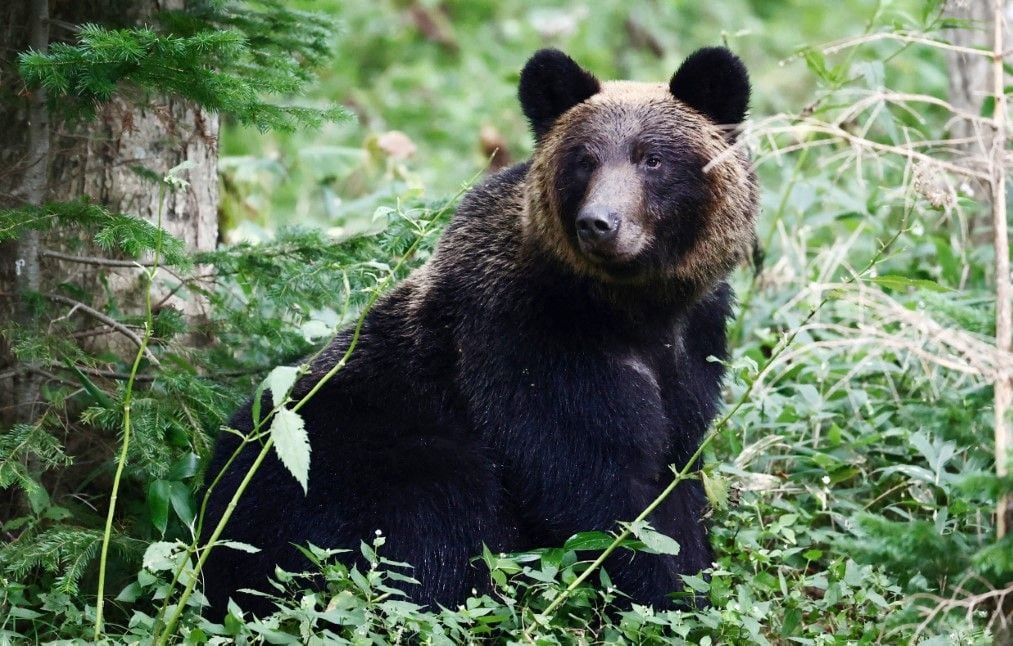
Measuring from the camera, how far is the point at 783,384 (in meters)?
6.90

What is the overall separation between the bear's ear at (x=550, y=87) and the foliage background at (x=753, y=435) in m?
0.82

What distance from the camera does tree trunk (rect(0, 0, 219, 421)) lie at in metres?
5.30

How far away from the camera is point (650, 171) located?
5.44m

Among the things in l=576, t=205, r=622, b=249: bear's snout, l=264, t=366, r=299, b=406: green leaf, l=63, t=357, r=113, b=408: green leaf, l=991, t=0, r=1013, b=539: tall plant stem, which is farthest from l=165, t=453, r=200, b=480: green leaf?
l=991, t=0, r=1013, b=539: tall plant stem

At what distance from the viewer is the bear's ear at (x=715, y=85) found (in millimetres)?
5465

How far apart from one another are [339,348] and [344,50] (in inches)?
426

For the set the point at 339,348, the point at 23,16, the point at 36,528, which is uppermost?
the point at 23,16

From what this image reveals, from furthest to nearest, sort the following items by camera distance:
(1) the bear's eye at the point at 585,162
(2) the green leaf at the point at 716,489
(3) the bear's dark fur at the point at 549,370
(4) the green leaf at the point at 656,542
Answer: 1. (1) the bear's eye at the point at 585,162
2. (3) the bear's dark fur at the point at 549,370
3. (2) the green leaf at the point at 716,489
4. (4) the green leaf at the point at 656,542

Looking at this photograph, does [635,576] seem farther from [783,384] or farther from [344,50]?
[344,50]

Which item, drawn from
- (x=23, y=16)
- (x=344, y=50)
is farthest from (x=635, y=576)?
(x=344, y=50)

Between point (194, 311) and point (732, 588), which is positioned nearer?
point (732, 588)

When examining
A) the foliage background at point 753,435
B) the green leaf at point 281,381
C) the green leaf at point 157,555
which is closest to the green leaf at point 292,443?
the green leaf at point 281,381

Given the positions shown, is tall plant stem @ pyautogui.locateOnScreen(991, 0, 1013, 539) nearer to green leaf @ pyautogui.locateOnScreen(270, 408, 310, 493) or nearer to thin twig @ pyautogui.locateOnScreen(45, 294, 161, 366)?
green leaf @ pyautogui.locateOnScreen(270, 408, 310, 493)

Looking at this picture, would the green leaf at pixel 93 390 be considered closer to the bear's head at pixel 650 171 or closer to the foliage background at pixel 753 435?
the foliage background at pixel 753 435
